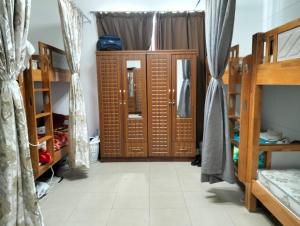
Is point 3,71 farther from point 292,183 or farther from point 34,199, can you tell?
point 292,183

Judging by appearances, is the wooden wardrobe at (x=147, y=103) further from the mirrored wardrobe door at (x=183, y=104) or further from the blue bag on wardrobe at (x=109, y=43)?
the blue bag on wardrobe at (x=109, y=43)

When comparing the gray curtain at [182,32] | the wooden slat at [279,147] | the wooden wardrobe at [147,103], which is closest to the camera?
the wooden slat at [279,147]

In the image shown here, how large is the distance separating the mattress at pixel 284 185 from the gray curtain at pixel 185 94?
156cm

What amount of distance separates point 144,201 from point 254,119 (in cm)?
134

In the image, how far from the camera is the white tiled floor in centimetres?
199

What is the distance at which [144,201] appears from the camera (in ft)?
7.61

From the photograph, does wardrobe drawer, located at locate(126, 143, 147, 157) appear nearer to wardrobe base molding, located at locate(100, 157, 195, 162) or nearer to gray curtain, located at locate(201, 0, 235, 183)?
wardrobe base molding, located at locate(100, 157, 195, 162)

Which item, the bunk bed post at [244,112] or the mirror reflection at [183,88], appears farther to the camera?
the mirror reflection at [183,88]

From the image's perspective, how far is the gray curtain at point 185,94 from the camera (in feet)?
11.1

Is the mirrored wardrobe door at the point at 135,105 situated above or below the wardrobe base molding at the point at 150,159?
above

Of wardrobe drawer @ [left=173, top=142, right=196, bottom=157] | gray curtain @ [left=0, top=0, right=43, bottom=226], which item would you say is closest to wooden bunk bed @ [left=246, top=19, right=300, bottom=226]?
wardrobe drawer @ [left=173, top=142, right=196, bottom=157]

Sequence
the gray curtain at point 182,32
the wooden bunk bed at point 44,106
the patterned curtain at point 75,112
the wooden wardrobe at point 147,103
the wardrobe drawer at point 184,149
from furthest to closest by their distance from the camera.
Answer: the gray curtain at point 182,32
the wardrobe drawer at point 184,149
the wooden wardrobe at point 147,103
the patterned curtain at point 75,112
the wooden bunk bed at point 44,106

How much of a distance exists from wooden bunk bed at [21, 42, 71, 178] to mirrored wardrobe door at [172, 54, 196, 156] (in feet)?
5.33

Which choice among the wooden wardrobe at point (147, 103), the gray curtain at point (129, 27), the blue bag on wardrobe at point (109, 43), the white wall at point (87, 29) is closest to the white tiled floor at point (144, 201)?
the wooden wardrobe at point (147, 103)
